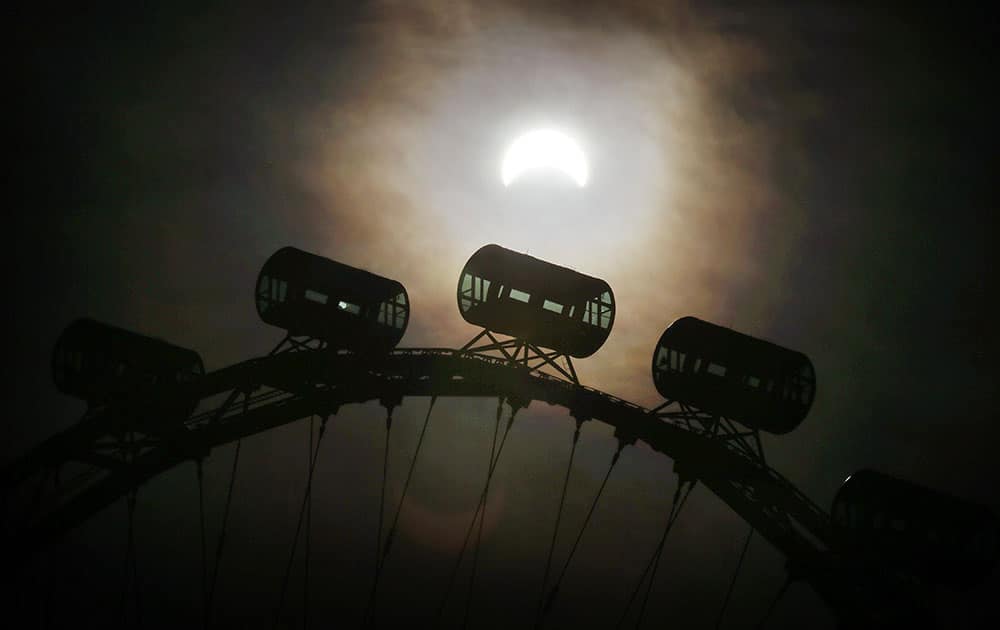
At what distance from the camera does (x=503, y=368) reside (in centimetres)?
3509

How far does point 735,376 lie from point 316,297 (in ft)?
54.4

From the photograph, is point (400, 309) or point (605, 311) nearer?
point (605, 311)

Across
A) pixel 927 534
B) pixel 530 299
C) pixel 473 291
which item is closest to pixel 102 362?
pixel 473 291

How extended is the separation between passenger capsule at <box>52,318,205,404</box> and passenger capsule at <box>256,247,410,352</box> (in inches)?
266

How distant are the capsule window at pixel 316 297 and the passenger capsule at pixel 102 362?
25.9ft

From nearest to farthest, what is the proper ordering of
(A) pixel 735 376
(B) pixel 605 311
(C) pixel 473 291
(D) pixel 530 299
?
(A) pixel 735 376
(D) pixel 530 299
(C) pixel 473 291
(B) pixel 605 311

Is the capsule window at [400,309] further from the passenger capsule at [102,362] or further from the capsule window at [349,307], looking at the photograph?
the passenger capsule at [102,362]

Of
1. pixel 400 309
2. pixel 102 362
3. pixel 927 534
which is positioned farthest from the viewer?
pixel 102 362

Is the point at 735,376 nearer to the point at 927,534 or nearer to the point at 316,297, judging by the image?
the point at 927,534

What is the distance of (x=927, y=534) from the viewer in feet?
106

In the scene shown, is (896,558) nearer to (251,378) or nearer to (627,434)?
(627,434)

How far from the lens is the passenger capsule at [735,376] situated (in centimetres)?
3400

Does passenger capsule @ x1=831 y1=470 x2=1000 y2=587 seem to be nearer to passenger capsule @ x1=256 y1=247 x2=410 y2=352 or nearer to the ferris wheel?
the ferris wheel

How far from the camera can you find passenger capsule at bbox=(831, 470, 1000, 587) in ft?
105
